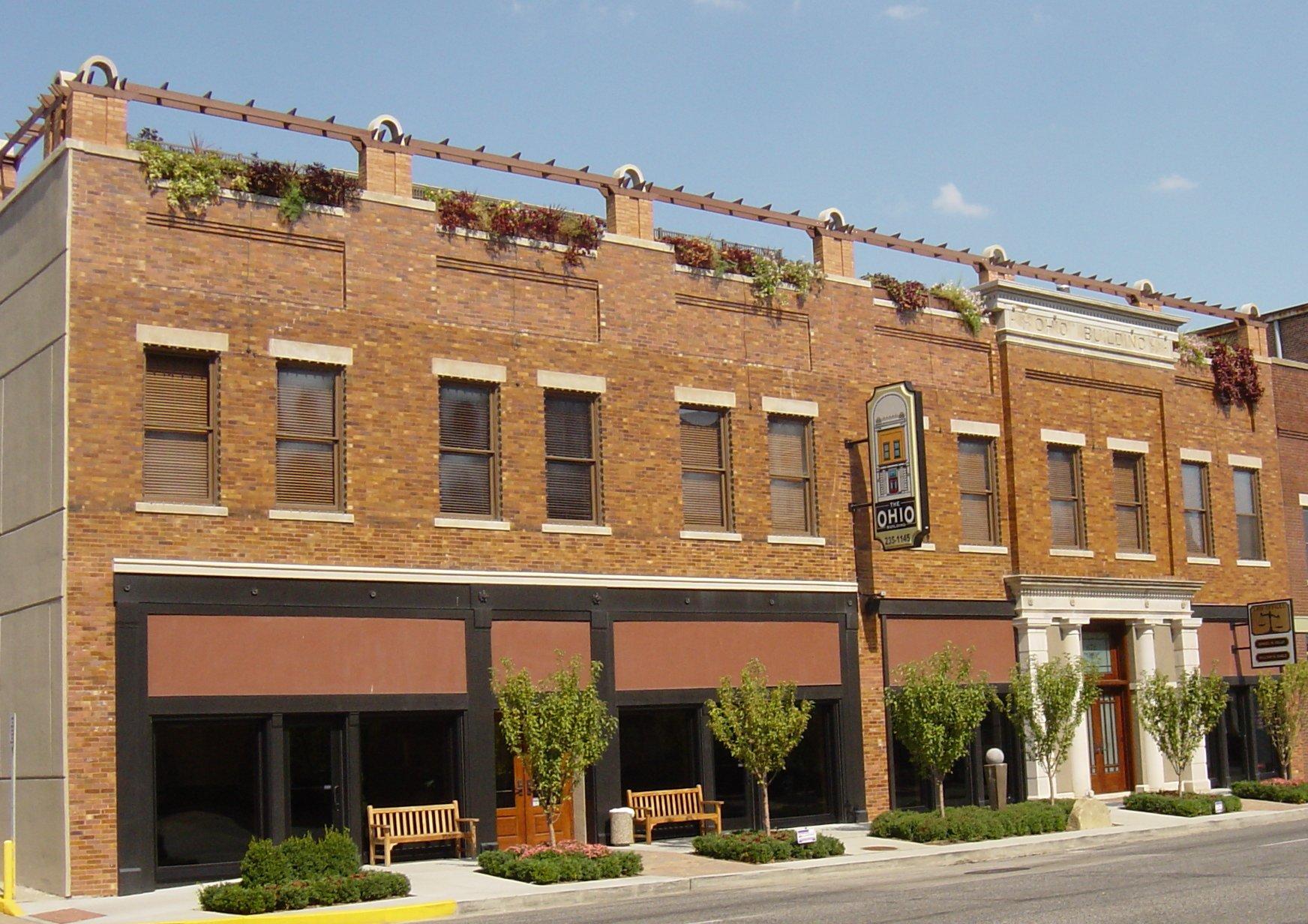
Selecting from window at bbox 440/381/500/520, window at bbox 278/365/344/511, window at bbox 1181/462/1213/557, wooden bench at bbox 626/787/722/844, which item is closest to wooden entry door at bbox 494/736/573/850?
wooden bench at bbox 626/787/722/844

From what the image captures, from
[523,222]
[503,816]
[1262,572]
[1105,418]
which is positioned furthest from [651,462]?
[1262,572]

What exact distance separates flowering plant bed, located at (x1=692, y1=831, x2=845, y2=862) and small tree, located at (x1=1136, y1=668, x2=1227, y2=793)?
9.67m

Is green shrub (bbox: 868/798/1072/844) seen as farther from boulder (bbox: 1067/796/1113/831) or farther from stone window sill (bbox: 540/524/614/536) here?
stone window sill (bbox: 540/524/614/536)

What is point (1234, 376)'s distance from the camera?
118ft

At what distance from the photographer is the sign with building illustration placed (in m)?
26.9

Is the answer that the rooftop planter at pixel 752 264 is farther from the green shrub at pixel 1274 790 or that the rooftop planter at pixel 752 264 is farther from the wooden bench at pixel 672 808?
the green shrub at pixel 1274 790

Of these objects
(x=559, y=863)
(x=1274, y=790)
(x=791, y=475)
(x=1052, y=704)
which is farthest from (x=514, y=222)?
(x=1274, y=790)

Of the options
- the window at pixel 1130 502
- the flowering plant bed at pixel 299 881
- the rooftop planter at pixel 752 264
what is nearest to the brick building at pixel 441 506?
the rooftop planter at pixel 752 264

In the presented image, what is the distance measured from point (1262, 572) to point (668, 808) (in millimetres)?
17391

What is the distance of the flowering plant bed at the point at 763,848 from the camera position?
73.0ft

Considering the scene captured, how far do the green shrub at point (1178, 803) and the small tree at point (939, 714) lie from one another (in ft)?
17.4

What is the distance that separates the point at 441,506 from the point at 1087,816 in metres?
12.0

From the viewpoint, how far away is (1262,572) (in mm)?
35781

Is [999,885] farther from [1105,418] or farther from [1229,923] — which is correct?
[1105,418]
